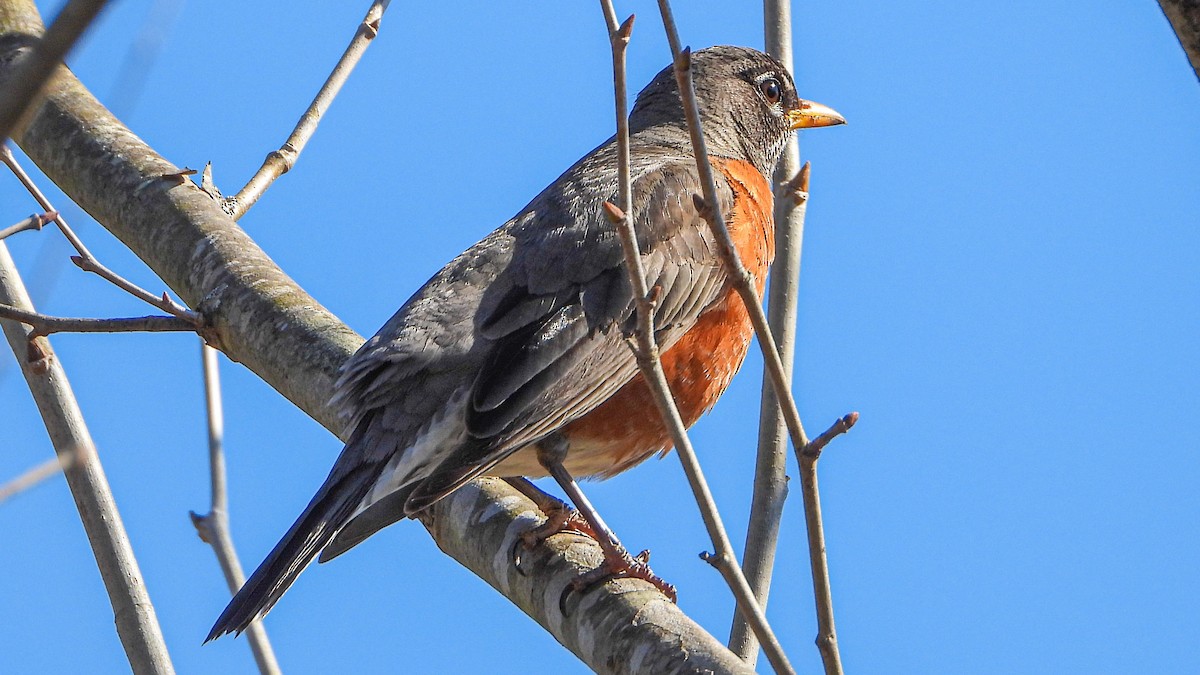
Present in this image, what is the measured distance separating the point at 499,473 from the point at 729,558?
1.75m

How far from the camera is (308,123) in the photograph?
166 inches

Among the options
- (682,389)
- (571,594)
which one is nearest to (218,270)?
(682,389)

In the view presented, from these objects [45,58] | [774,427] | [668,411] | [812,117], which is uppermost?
[812,117]

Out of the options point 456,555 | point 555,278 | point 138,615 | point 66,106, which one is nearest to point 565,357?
point 555,278

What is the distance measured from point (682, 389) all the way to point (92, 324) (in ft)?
5.52

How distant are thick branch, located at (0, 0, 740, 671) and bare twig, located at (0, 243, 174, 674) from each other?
0.48 m

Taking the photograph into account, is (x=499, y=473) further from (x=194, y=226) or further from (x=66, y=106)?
(x=66, y=106)

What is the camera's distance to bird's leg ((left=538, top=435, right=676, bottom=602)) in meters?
2.98

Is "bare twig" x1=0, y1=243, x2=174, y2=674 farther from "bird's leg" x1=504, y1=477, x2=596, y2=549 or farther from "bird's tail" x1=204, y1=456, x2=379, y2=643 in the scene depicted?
"bird's leg" x1=504, y1=477, x2=596, y2=549

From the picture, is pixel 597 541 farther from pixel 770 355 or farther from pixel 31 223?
pixel 31 223

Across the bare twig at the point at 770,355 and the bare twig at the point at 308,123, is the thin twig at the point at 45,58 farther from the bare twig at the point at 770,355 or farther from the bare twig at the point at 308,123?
the bare twig at the point at 308,123

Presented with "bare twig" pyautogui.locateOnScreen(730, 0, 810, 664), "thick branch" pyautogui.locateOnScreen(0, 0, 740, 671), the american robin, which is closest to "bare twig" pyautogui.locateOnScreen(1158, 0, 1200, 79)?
"bare twig" pyautogui.locateOnScreen(730, 0, 810, 664)

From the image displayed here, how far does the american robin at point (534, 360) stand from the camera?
10.8ft

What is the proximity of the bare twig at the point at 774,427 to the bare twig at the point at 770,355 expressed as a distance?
0.89 m
